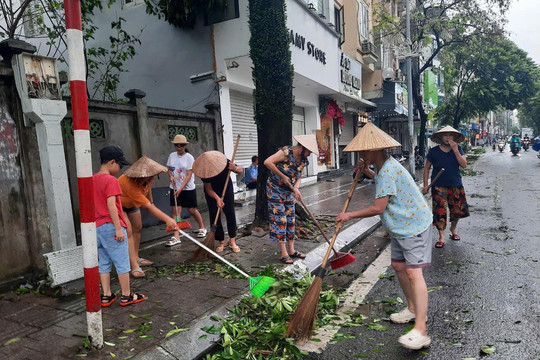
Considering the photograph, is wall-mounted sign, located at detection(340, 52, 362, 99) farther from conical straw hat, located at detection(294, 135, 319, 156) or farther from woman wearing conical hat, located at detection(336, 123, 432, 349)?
woman wearing conical hat, located at detection(336, 123, 432, 349)

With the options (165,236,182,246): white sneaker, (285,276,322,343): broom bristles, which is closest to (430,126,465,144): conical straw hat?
(285,276,322,343): broom bristles

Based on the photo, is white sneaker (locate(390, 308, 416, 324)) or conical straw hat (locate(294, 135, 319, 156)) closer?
white sneaker (locate(390, 308, 416, 324))

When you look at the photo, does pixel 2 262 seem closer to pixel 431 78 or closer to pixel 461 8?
pixel 461 8

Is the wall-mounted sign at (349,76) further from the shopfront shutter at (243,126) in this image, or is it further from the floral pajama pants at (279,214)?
the floral pajama pants at (279,214)

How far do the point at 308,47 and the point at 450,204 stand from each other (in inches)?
278

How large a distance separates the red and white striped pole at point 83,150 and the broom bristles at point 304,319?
152cm

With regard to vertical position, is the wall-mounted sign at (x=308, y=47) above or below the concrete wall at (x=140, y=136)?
above

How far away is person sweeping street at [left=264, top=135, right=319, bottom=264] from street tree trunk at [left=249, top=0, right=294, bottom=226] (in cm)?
161

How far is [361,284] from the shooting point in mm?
4340

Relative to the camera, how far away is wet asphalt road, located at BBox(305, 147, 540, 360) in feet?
9.33

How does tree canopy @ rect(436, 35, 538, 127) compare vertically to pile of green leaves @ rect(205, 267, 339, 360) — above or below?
above

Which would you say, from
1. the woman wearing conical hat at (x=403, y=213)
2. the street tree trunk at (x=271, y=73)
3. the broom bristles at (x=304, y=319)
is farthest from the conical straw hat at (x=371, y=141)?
the street tree trunk at (x=271, y=73)

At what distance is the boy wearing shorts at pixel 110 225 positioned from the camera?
11.3ft

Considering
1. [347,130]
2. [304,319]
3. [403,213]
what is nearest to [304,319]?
[304,319]
